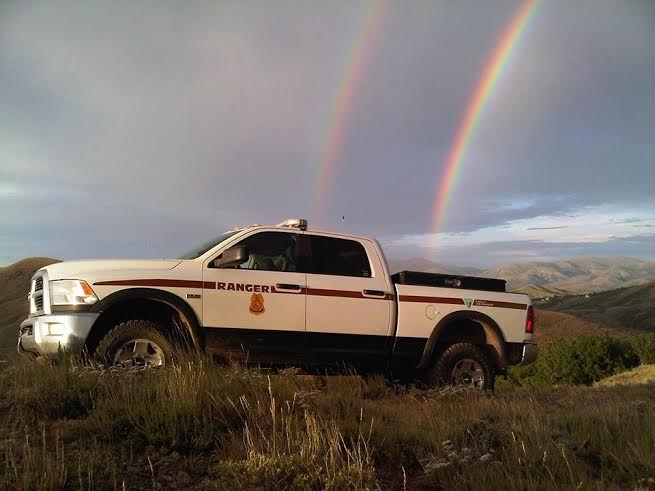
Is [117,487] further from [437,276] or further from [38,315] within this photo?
[437,276]

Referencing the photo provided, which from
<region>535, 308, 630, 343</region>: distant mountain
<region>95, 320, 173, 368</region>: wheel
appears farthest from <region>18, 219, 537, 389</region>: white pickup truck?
<region>535, 308, 630, 343</region>: distant mountain

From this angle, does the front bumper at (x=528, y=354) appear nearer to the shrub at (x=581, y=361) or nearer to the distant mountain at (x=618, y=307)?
the shrub at (x=581, y=361)

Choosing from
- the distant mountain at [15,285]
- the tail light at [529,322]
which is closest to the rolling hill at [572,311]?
the distant mountain at [15,285]

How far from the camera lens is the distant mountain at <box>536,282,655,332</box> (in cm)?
8344

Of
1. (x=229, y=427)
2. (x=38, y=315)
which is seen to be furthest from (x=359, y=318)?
(x=38, y=315)

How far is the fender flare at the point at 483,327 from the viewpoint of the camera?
7043mm

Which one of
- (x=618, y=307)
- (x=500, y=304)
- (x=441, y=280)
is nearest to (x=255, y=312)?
(x=441, y=280)

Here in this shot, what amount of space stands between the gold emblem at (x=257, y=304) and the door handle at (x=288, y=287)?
0.78ft

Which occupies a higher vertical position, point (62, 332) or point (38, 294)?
point (38, 294)

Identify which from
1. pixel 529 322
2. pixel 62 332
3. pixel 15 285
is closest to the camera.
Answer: pixel 62 332

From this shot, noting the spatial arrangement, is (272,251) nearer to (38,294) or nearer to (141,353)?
(141,353)

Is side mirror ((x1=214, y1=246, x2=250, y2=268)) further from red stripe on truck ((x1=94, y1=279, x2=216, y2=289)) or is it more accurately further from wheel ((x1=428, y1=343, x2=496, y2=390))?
wheel ((x1=428, y1=343, x2=496, y2=390))

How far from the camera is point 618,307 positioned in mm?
100000

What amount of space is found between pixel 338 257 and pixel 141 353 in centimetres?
274
